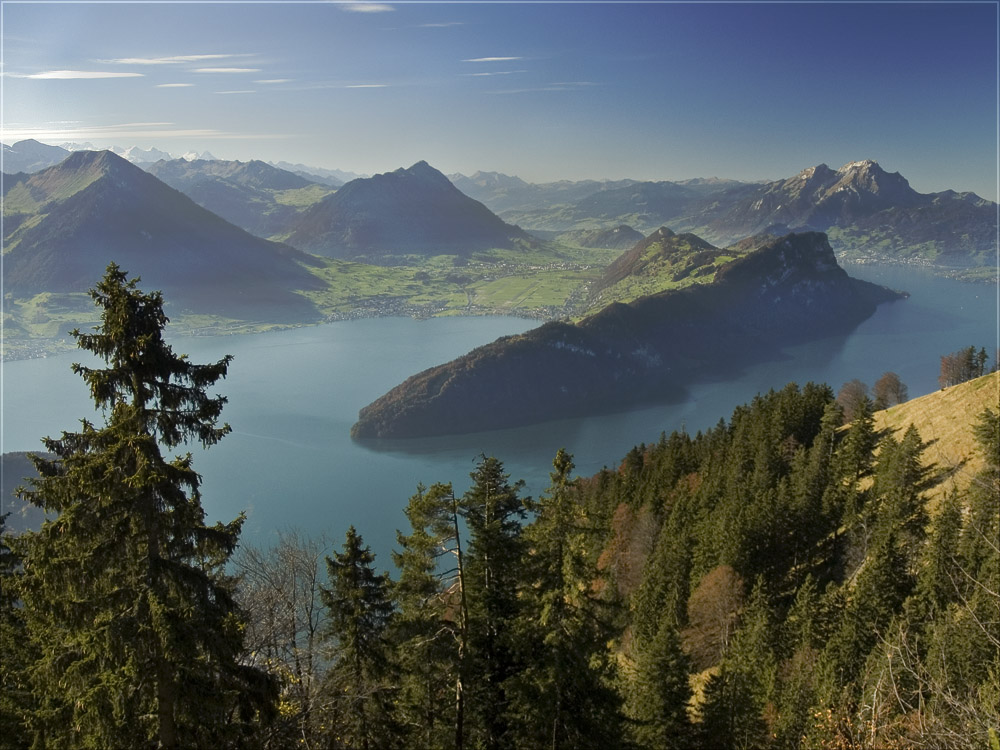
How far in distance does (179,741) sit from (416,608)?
16.1 ft

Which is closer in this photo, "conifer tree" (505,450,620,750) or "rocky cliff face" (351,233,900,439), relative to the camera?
"conifer tree" (505,450,620,750)

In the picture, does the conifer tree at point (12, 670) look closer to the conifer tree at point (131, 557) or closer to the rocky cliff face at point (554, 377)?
the conifer tree at point (131, 557)

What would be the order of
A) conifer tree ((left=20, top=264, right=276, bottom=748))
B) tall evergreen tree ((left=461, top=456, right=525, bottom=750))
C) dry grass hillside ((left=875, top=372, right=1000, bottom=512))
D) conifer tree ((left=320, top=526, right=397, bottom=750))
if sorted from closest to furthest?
conifer tree ((left=20, top=264, right=276, bottom=748)), conifer tree ((left=320, top=526, right=397, bottom=750)), tall evergreen tree ((left=461, top=456, right=525, bottom=750)), dry grass hillside ((left=875, top=372, right=1000, bottom=512))

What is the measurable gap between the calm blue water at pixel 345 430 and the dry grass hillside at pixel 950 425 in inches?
1928

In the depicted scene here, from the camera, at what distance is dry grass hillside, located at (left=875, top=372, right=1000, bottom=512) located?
30.8m

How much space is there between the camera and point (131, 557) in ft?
26.8

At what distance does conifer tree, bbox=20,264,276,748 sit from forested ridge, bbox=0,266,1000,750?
0.03 meters

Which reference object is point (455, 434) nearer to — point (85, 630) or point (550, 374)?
point (550, 374)

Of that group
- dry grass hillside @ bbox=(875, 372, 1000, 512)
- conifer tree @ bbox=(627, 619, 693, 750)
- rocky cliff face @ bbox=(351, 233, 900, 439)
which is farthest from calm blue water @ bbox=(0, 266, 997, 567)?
conifer tree @ bbox=(627, 619, 693, 750)

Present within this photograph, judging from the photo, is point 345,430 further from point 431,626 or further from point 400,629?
point 431,626

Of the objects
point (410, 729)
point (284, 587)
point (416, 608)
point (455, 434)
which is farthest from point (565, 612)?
point (455, 434)

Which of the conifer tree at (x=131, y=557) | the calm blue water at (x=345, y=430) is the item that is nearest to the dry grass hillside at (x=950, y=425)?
the conifer tree at (x=131, y=557)

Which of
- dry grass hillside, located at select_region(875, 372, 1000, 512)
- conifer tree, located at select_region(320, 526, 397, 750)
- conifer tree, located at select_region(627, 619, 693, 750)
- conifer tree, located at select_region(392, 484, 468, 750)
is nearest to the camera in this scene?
conifer tree, located at select_region(392, 484, 468, 750)

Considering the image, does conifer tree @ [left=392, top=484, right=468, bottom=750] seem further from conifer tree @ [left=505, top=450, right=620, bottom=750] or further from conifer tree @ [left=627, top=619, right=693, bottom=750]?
conifer tree @ [left=627, top=619, right=693, bottom=750]
